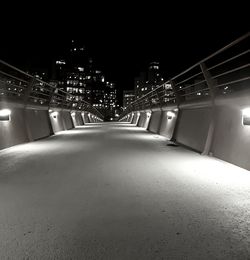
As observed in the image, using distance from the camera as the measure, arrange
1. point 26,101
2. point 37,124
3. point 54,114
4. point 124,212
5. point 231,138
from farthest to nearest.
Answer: point 54,114
point 37,124
point 26,101
point 231,138
point 124,212

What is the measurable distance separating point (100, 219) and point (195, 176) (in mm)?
2628

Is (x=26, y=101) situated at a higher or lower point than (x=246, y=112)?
higher

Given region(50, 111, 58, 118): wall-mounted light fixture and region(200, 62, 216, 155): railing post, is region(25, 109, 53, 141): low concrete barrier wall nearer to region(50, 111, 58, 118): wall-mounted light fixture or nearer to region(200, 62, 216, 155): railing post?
region(50, 111, 58, 118): wall-mounted light fixture

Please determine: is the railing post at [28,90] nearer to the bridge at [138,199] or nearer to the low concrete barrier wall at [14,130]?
the low concrete barrier wall at [14,130]

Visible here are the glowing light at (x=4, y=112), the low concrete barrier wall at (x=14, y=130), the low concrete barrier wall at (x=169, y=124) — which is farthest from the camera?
the low concrete barrier wall at (x=169, y=124)

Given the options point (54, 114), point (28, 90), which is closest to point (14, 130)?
point (28, 90)

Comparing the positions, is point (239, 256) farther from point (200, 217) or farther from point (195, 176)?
point (195, 176)

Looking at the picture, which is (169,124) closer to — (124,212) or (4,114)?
(4,114)

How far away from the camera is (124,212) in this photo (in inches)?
127

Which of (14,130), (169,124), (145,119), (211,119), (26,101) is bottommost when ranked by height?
(145,119)

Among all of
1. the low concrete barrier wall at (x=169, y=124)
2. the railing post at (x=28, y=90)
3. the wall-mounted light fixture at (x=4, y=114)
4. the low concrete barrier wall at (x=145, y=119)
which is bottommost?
the low concrete barrier wall at (x=145, y=119)

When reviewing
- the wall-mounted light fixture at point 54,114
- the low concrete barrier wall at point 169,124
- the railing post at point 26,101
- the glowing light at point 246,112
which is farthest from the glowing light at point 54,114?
the glowing light at point 246,112

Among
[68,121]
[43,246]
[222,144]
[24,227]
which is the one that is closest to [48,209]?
[24,227]

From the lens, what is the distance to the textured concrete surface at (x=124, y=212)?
7.77 feet
